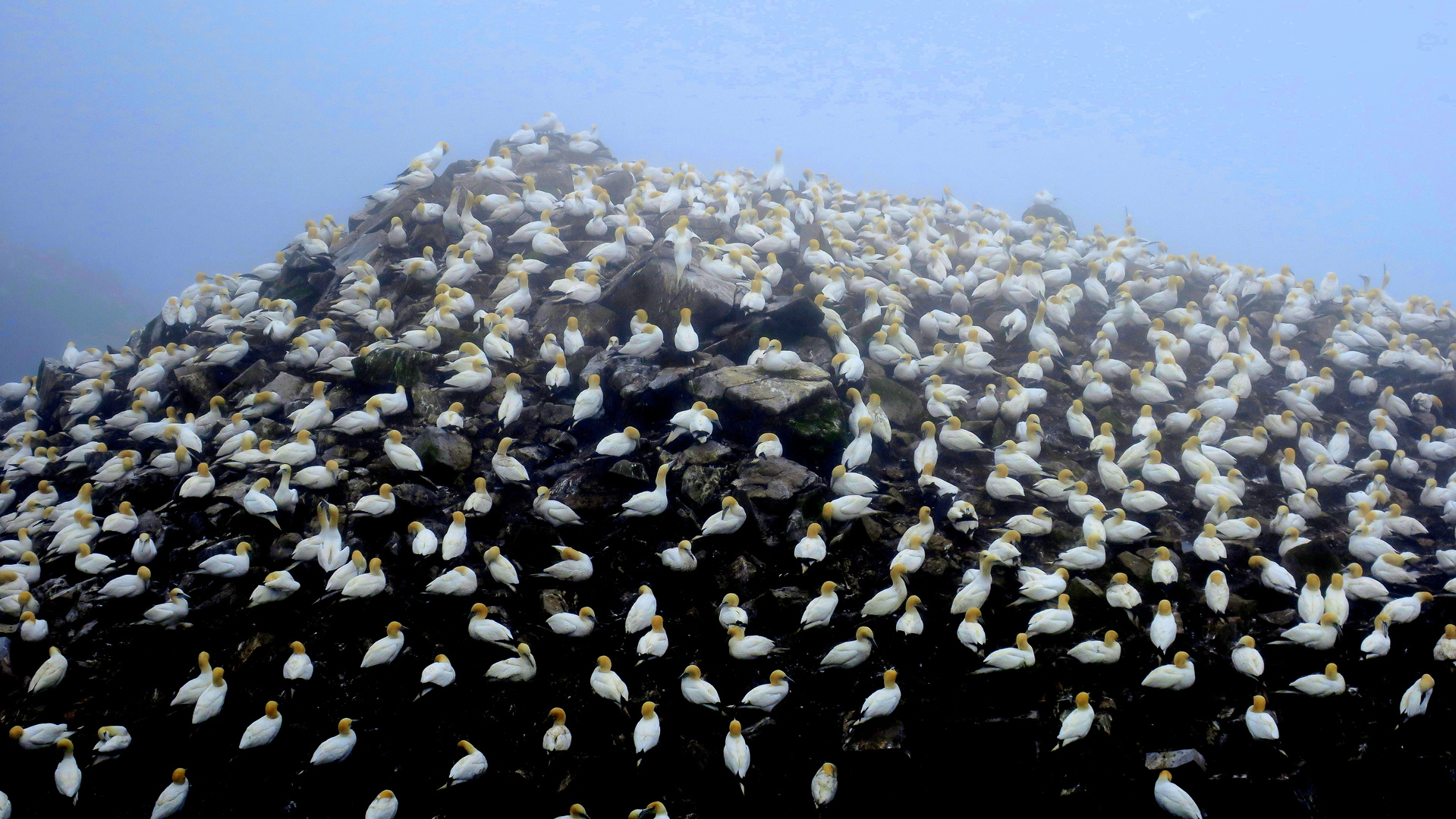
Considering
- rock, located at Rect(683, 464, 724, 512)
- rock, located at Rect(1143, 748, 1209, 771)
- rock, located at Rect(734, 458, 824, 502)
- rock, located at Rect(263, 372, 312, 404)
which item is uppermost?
rock, located at Rect(734, 458, 824, 502)

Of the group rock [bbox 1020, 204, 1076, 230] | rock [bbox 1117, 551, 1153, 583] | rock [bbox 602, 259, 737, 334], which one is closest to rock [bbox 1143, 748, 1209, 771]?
rock [bbox 1117, 551, 1153, 583]

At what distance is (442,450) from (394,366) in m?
2.66

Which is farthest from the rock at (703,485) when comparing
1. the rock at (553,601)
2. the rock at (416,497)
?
the rock at (416,497)

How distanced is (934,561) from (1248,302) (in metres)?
15.0

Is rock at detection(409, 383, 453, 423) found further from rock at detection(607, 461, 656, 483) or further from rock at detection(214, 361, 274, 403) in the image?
rock at detection(607, 461, 656, 483)

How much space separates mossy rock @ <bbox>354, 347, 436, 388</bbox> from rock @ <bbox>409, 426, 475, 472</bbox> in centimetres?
167

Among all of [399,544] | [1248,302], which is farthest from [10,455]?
[1248,302]

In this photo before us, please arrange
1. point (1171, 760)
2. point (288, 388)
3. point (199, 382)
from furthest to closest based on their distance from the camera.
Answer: point (199, 382)
point (288, 388)
point (1171, 760)

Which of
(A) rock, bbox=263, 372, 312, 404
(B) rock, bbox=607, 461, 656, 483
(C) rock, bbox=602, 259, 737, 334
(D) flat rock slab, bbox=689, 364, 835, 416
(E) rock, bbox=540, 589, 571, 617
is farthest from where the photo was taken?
(C) rock, bbox=602, 259, 737, 334

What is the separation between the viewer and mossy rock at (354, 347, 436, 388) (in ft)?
45.8

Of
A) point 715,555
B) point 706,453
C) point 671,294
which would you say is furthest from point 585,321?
point 715,555

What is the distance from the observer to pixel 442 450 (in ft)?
40.8

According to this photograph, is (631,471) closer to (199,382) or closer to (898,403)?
(898,403)

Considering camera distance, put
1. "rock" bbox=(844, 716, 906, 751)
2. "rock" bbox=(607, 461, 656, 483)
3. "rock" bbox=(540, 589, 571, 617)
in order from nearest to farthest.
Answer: "rock" bbox=(844, 716, 906, 751)
"rock" bbox=(540, 589, 571, 617)
"rock" bbox=(607, 461, 656, 483)
